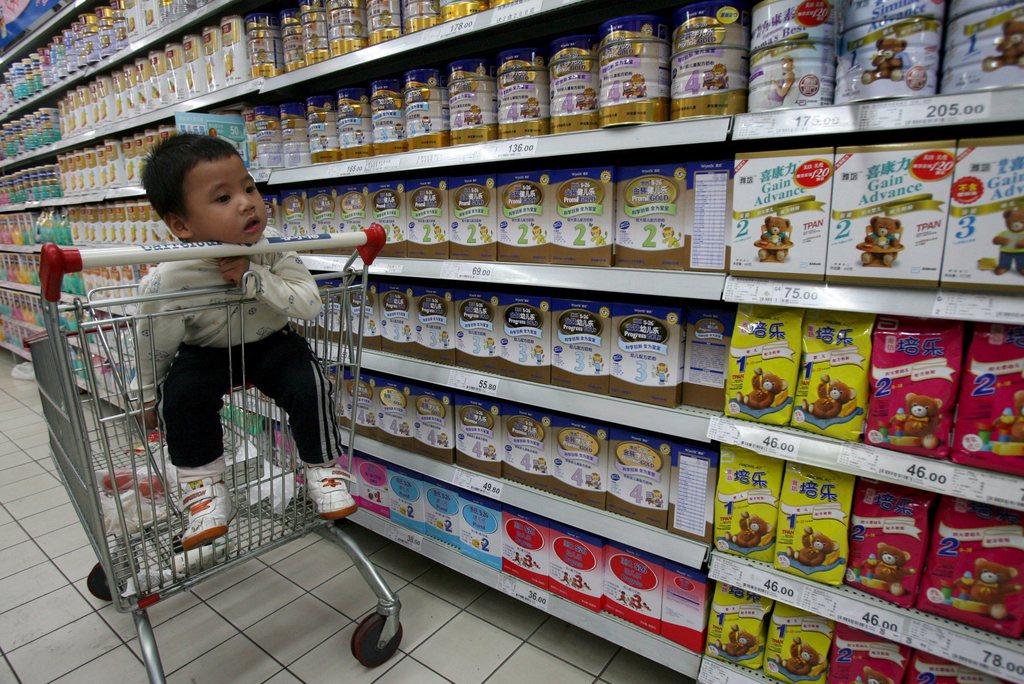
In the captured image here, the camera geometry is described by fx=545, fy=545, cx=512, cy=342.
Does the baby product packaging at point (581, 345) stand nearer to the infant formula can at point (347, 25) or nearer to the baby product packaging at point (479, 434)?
the baby product packaging at point (479, 434)

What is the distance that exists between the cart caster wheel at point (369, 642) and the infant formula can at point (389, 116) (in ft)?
4.75

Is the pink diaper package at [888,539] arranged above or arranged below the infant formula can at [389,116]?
below

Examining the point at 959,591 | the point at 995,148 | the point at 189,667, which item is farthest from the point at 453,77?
the point at 189,667

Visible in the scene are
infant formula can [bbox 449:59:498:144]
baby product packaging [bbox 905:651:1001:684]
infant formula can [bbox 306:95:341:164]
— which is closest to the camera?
baby product packaging [bbox 905:651:1001:684]

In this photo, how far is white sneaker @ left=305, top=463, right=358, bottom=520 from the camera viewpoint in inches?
55.9

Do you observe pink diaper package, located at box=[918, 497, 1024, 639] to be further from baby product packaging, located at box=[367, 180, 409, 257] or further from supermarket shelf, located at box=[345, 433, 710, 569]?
baby product packaging, located at box=[367, 180, 409, 257]

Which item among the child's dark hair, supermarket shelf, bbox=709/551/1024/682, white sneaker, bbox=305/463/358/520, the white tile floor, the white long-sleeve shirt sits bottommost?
the white tile floor

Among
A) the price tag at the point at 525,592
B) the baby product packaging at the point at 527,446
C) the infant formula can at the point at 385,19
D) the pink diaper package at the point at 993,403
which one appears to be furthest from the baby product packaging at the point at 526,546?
the infant formula can at the point at 385,19

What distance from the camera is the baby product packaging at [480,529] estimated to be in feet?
5.93

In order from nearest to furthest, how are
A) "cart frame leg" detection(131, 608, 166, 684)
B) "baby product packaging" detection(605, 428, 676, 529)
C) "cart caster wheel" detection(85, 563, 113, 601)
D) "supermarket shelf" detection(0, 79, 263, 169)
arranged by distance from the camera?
1. "cart frame leg" detection(131, 608, 166, 684)
2. "baby product packaging" detection(605, 428, 676, 529)
3. "cart caster wheel" detection(85, 563, 113, 601)
4. "supermarket shelf" detection(0, 79, 263, 169)

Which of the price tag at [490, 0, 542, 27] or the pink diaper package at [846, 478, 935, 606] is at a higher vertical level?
the price tag at [490, 0, 542, 27]

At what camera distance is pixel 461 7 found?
1.50m

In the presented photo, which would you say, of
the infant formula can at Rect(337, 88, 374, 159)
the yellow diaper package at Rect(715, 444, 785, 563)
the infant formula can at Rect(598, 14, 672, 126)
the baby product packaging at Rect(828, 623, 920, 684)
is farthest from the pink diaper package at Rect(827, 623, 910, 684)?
the infant formula can at Rect(337, 88, 374, 159)

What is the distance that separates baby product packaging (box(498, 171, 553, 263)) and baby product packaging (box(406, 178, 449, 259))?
0.73 feet
